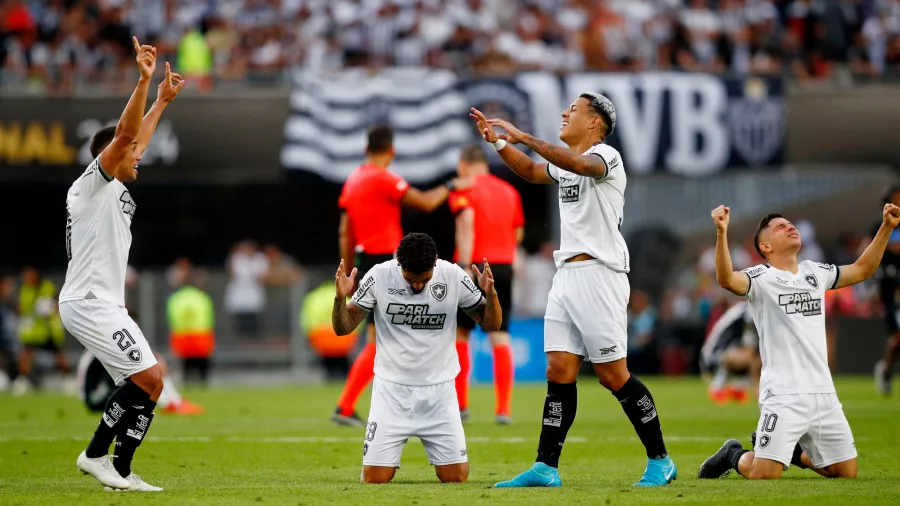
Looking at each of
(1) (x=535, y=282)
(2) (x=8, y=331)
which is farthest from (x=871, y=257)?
(2) (x=8, y=331)

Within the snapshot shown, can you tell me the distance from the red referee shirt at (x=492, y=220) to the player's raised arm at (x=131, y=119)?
526 centimetres

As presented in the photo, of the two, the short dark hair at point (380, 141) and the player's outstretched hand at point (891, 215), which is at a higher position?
the short dark hair at point (380, 141)

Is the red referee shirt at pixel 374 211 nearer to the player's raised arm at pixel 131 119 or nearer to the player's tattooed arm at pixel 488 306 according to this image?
the player's tattooed arm at pixel 488 306

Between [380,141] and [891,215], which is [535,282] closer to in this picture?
[380,141]

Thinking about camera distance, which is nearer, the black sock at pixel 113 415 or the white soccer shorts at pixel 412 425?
the black sock at pixel 113 415

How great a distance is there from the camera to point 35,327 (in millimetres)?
23609

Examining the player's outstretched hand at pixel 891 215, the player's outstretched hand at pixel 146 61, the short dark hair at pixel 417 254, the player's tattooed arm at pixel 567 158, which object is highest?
the player's outstretched hand at pixel 146 61

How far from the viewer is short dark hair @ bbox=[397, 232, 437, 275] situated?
852 cm

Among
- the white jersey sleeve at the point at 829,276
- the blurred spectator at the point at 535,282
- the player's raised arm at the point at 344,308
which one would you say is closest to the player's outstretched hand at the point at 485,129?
the player's raised arm at the point at 344,308

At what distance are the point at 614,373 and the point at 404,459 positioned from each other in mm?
2999

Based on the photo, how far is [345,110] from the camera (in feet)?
77.7

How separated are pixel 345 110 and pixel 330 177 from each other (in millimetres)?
1180

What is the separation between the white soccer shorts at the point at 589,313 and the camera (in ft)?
27.1

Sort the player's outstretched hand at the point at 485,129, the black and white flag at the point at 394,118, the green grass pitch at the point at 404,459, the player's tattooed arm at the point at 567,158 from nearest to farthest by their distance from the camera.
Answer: the green grass pitch at the point at 404,459, the player's tattooed arm at the point at 567,158, the player's outstretched hand at the point at 485,129, the black and white flag at the point at 394,118
